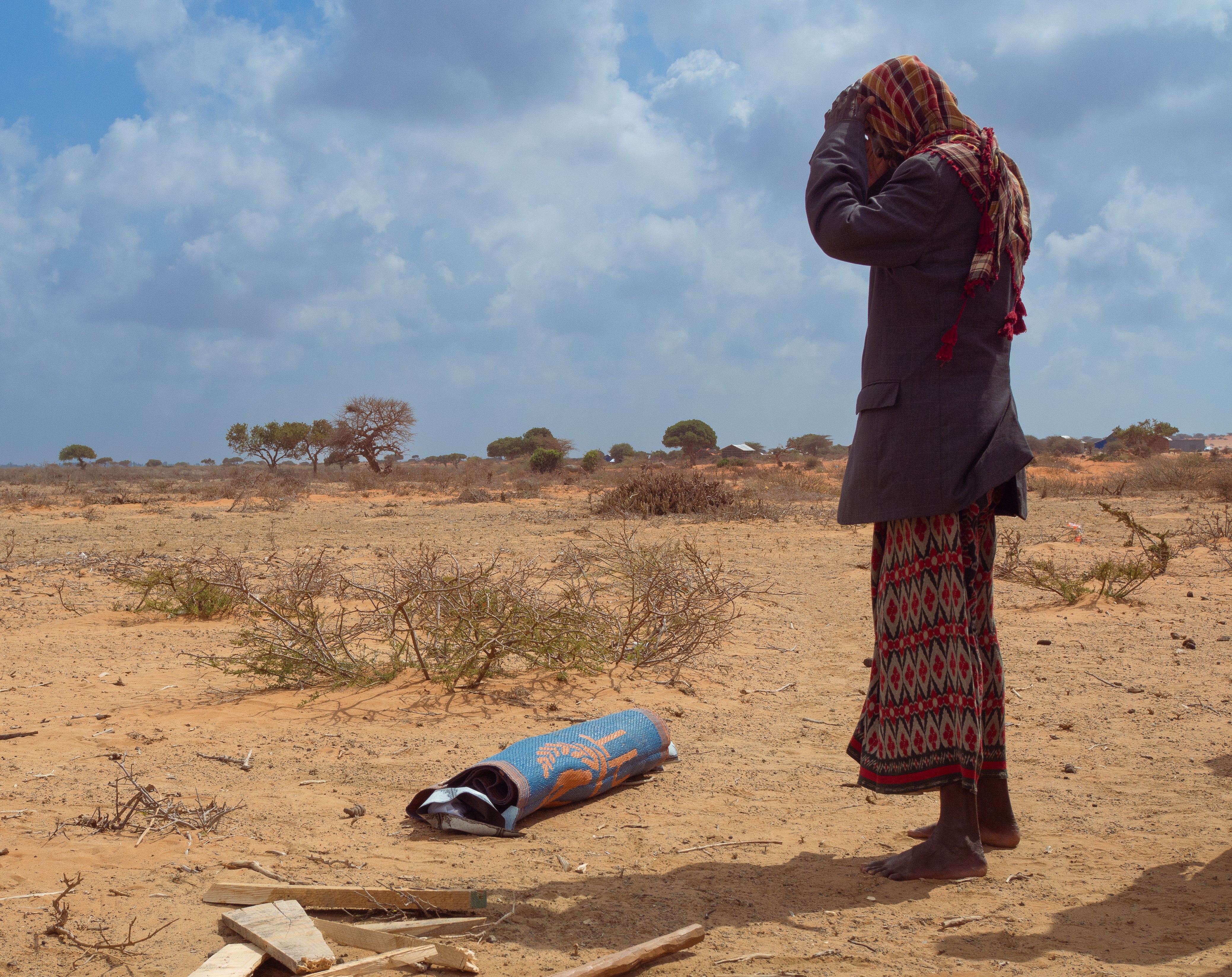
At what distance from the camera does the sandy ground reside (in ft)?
6.04

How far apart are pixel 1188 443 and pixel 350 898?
7120 cm

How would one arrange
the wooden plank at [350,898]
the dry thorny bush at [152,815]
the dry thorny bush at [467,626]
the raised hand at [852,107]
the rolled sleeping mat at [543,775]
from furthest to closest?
the dry thorny bush at [467,626] → the rolled sleeping mat at [543,775] → the dry thorny bush at [152,815] → the raised hand at [852,107] → the wooden plank at [350,898]

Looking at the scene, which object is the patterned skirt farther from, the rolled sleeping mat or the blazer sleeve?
the rolled sleeping mat

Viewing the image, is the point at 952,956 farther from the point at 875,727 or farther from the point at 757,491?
the point at 757,491

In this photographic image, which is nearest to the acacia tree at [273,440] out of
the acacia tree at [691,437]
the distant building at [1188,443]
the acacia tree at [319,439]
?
the acacia tree at [319,439]

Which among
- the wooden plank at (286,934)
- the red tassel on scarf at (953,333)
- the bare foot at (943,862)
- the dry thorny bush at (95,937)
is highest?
the red tassel on scarf at (953,333)

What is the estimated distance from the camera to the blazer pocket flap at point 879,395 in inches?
84.6

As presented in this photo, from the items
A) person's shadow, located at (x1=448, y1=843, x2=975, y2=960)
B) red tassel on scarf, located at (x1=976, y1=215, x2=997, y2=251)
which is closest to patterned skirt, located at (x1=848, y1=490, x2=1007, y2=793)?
person's shadow, located at (x1=448, y1=843, x2=975, y2=960)

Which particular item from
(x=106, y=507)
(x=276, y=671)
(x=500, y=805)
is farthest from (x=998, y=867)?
(x=106, y=507)

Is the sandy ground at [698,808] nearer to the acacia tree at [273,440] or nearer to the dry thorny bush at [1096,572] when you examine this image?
the dry thorny bush at [1096,572]

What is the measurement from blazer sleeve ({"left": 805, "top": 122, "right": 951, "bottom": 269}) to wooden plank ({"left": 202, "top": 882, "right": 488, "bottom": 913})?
1.70 metres

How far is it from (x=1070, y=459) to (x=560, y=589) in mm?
31984

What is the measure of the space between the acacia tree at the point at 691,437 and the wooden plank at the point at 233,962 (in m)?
44.4

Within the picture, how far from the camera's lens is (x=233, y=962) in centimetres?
166
